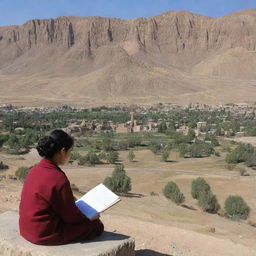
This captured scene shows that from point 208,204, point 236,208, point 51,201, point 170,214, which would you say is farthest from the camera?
point 208,204

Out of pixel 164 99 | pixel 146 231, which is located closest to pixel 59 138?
pixel 146 231

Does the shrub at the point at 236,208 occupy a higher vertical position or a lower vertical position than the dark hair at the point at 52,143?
lower

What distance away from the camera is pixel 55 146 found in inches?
228

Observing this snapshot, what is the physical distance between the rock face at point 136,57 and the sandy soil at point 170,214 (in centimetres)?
9492

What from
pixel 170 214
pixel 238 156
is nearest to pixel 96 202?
pixel 170 214

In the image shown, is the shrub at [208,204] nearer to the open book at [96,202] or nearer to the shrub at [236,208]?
the shrub at [236,208]

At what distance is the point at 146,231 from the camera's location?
1029 centimetres

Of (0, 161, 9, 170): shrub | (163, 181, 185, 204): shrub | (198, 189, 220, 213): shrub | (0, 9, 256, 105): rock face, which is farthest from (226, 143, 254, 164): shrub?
(0, 9, 256, 105): rock face

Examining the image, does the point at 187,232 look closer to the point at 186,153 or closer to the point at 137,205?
the point at 137,205

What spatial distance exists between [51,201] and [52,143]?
→ 0.70m

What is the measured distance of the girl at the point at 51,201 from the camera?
575cm

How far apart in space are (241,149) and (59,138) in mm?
45092

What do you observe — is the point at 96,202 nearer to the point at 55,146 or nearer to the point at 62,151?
the point at 62,151

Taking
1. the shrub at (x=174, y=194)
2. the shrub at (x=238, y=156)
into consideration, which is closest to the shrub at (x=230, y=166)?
the shrub at (x=238, y=156)
